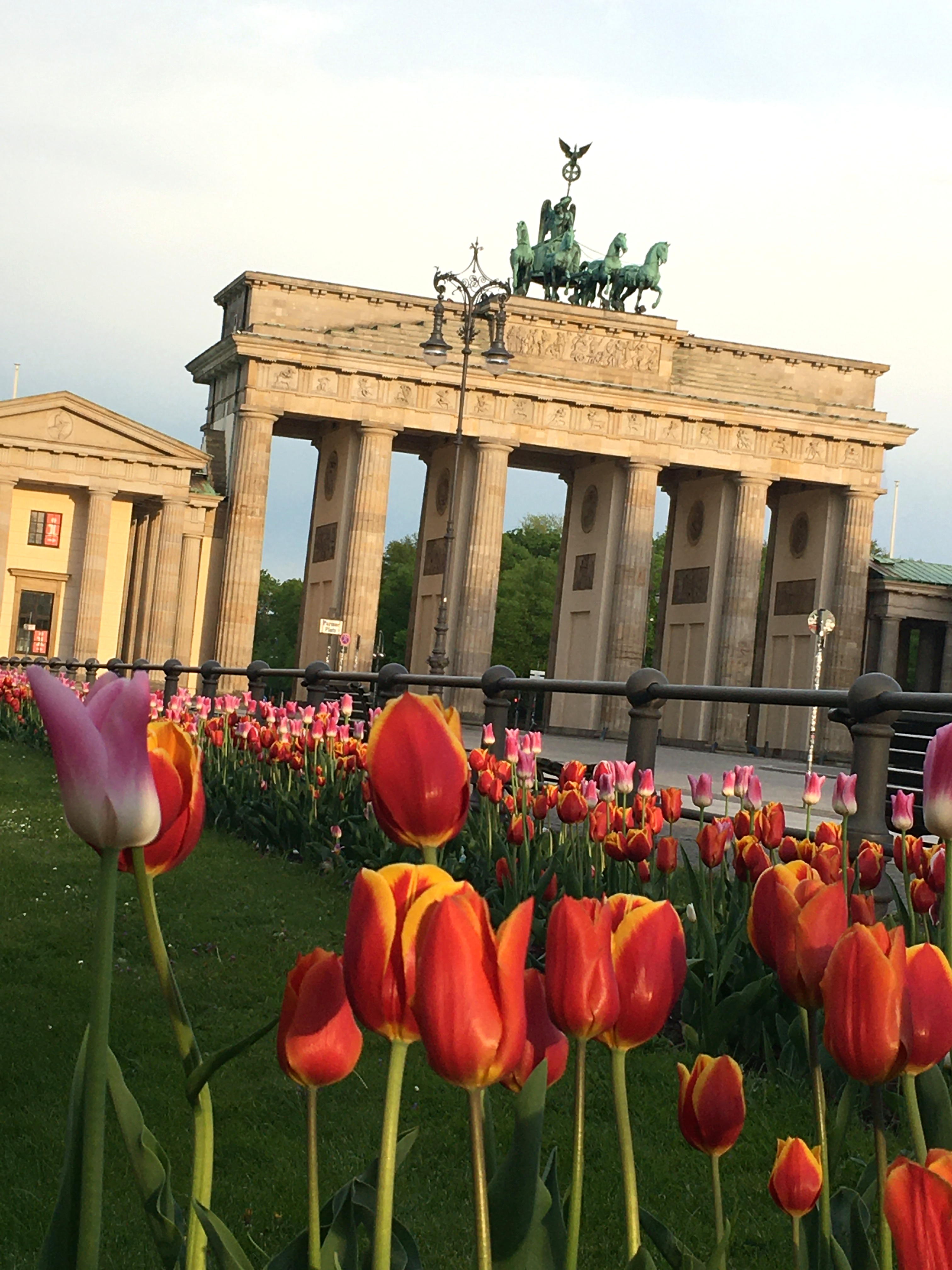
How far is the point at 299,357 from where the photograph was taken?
53406mm

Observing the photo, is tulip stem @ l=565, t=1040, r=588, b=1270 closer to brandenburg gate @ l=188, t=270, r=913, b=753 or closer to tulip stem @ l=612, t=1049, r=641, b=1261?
tulip stem @ l=612, t=1049, r=641, b=1261

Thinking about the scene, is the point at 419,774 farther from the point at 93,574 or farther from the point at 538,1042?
the point at 93,574

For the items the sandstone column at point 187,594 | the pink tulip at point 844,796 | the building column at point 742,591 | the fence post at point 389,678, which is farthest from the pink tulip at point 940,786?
the building column at point 742,591

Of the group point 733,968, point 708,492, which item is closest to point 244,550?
point 708,492

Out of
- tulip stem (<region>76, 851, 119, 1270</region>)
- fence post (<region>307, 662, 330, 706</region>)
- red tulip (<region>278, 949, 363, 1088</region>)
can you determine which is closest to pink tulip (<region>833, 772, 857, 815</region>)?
red tulip (<region>278, 949, 363, 1088</region>)

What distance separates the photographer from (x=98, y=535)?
54969 millimetres

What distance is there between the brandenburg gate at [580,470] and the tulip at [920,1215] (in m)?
52.8

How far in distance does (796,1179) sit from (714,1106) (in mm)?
113

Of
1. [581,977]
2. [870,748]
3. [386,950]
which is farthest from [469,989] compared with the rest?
[870,748]

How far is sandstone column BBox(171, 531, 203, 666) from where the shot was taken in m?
55.8

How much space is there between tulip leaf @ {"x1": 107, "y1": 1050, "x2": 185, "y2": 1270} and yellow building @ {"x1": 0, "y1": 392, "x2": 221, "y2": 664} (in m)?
52.8

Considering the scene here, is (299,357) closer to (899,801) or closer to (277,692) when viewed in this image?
(277,692)

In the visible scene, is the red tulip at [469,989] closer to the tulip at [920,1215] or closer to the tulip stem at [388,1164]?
the tulip stem at [388,1164]

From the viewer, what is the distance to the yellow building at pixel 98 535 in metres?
53.5
